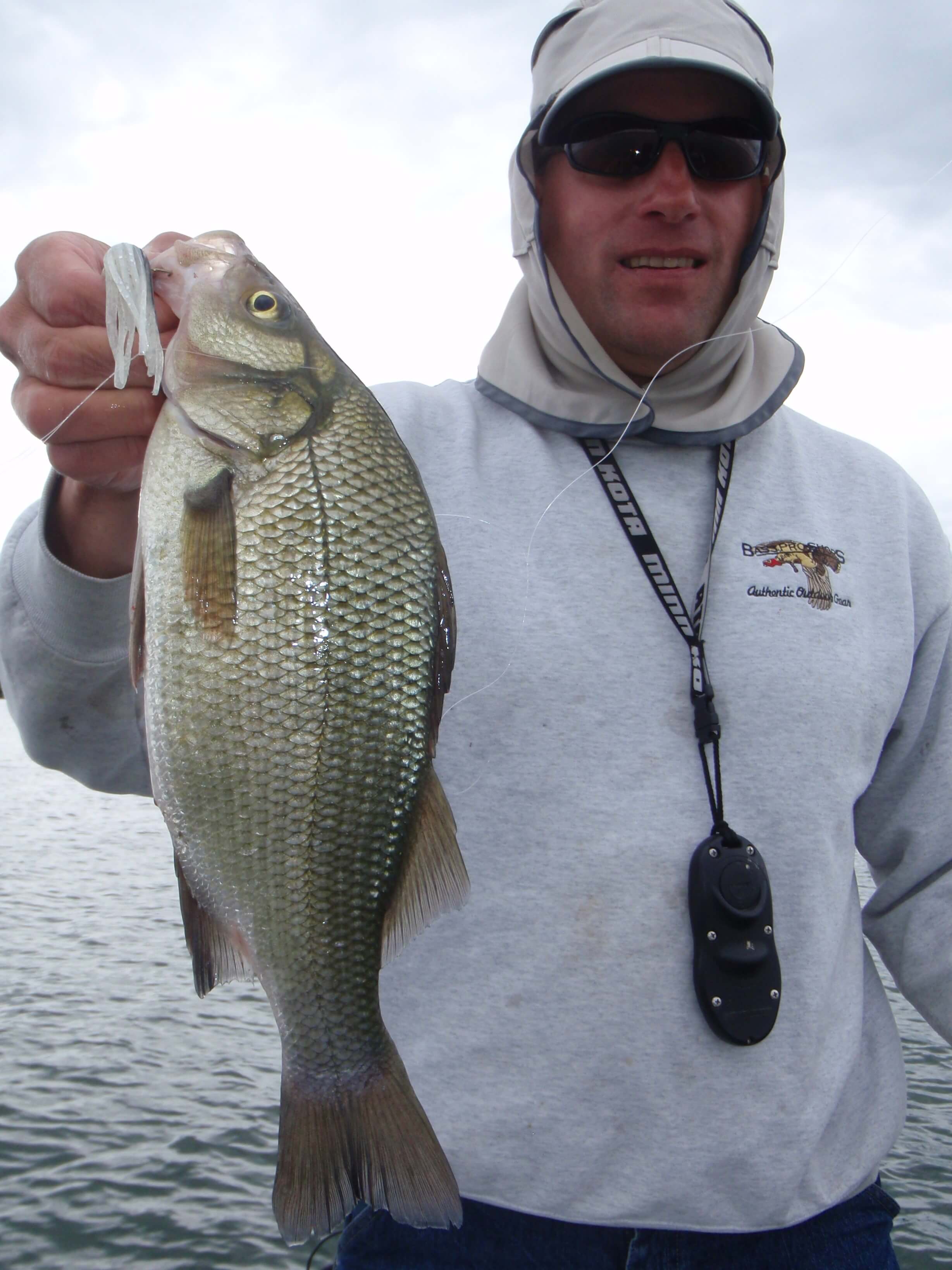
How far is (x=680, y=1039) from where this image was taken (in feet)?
5.91

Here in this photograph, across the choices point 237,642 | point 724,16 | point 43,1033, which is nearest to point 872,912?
point 237,642

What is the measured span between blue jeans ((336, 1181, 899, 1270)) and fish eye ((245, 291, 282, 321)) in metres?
1.56

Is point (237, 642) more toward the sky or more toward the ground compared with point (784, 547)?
more toward the ground

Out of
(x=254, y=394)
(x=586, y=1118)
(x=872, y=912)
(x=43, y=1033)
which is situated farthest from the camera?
(x=43, y=1033)

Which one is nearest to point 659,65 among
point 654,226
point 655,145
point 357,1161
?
point 655,145

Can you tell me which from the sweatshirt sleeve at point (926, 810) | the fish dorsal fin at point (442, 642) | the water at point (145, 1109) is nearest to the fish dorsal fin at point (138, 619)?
the fish dorsal fin at point (442, 642)

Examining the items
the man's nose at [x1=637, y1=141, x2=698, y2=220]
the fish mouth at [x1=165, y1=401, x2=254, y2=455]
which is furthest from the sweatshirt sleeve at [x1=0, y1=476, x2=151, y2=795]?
the man's nose at [x1=637, y1=141, x2=698, y2=220]

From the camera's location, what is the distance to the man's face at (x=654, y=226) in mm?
2090

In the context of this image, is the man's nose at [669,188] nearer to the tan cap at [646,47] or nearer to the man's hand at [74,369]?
the tan cap at [646,47]

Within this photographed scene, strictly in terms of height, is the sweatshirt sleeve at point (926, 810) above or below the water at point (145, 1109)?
above

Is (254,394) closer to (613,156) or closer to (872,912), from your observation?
(613,156)

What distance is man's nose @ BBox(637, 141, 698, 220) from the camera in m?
2.07

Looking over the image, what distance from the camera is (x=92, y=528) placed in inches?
60.5

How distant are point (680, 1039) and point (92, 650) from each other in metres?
1.23
